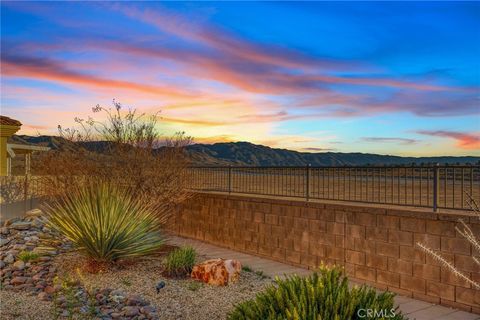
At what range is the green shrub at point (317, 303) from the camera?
12.9 feet

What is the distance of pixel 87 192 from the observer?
10.3 metres

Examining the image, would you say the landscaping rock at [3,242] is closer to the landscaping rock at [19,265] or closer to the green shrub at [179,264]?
the landscaping rock at [19,265]

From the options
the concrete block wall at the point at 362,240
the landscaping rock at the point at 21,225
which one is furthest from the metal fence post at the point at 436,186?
the landscaping rock at the point at 21,225

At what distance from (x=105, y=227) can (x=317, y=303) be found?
21.2 ft

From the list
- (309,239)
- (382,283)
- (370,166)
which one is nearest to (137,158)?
(309,239)

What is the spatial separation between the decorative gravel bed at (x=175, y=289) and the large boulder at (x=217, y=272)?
12 centimetres

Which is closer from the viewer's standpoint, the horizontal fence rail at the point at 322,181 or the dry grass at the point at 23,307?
the dry grass at the point at 23,307

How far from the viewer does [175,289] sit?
8.51 m

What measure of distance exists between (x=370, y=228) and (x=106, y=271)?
5038 mm

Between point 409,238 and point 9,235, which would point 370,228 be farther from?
point 9,235

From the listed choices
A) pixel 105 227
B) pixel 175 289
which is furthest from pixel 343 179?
pixel 105 227

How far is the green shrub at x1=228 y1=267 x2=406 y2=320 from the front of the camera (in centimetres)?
393

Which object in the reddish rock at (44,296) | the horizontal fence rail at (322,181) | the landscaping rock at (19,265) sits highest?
the horizontal fence rail at (322,181)

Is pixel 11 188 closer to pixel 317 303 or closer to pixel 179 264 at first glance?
pixel 179 264
